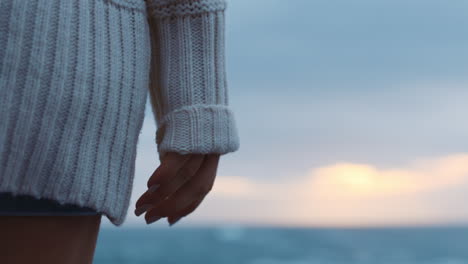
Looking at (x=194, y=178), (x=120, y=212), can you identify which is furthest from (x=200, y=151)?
(x=120, y=212)

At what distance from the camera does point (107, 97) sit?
100cm

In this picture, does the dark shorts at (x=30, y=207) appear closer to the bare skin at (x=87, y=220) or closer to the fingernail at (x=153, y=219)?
the bare skin at (x=87, y=220)

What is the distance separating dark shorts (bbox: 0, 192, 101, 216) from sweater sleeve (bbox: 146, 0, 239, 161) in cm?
17

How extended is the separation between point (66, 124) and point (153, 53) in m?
0.24

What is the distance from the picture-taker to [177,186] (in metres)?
1.05

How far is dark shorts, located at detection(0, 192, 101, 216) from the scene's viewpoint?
3.13 feet

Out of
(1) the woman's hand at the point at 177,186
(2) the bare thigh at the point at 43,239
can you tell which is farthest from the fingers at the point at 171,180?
(2) the bare thigh at the point at 43,239

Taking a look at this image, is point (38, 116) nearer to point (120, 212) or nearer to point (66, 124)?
point (66, 124)

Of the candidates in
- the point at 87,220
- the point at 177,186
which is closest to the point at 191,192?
the point at 177,186

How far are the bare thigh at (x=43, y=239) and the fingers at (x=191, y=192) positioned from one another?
12 centimetres

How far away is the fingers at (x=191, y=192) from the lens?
107cm

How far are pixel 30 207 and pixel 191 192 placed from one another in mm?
237

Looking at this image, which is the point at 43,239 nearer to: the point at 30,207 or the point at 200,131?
the point at 30,207

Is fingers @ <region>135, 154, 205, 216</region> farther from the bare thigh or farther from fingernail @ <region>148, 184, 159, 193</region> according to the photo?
the bare thigh
